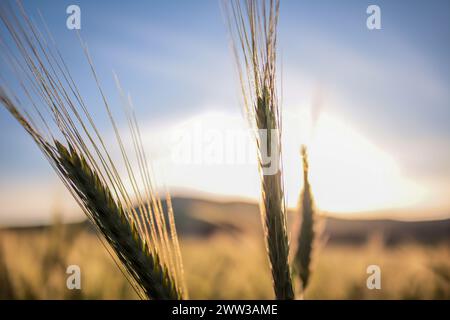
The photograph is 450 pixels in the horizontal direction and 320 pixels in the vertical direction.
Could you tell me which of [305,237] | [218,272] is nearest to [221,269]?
[218,272]

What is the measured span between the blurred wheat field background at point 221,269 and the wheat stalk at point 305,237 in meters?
0.05

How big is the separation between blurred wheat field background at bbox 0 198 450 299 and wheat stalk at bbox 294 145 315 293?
54 mm

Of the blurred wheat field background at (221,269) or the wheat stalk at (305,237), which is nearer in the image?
the wheat stalk at (305,237)

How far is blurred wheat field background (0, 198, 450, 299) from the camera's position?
1.54 metres

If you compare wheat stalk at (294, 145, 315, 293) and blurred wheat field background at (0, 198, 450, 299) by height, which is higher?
wheat stalk at (294, 145, 315, 293)

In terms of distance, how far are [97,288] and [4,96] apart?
3.75ft

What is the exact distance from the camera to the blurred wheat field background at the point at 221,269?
1.54m

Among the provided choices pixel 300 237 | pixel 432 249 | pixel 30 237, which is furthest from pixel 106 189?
pixel 432 249

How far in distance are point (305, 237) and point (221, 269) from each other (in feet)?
3.32

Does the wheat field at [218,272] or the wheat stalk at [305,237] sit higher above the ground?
the wheat stalk at [305,237]

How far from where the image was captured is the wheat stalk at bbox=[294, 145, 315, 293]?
127cm

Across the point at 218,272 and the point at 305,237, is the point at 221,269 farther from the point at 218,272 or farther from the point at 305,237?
the point at 305,237

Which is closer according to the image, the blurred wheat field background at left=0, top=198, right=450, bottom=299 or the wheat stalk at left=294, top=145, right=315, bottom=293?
the wheat stalk at left=294, top=145, right=315, bottom=293
